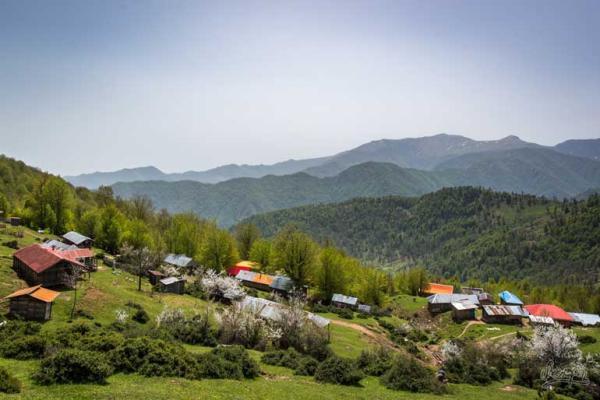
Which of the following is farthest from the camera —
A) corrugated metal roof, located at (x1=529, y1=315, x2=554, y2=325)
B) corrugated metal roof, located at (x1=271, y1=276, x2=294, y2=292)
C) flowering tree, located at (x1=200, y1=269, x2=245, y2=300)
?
corrugated metal roof, located at (x1=271, y1=276, x2=294, y2=292)

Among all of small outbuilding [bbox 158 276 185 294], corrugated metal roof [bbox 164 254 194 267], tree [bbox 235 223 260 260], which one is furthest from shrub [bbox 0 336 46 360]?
tree [bbox 235 223 260 260]

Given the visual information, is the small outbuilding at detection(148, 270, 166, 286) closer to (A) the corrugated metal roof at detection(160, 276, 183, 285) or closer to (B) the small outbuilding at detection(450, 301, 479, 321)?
(A) the corrugated metal roof at detection(160, 276, 183, 285)

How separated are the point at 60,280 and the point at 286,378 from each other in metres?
37.3

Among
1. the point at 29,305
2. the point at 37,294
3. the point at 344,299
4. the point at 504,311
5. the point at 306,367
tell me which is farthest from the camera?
the point at 344,299

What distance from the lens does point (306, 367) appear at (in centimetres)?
4109

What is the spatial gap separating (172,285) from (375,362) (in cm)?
4186

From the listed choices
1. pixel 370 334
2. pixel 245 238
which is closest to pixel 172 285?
pixel 370 334

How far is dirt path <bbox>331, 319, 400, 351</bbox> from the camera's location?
218 ft

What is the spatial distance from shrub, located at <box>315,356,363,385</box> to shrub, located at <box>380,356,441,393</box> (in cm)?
329

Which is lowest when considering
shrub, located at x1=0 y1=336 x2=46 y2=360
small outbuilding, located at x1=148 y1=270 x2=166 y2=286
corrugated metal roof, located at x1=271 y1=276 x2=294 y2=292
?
corrugated metal roof, located at x1=271 y1=276 x2=294 y2=292

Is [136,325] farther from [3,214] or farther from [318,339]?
[3,214]

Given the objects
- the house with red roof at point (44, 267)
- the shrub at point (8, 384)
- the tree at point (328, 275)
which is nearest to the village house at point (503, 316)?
the tree at point (328, 275)

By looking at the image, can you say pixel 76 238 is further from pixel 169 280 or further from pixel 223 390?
pixel 223 390

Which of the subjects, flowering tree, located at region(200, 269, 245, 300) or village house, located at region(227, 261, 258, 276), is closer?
flowering tree, located at region(200, 269, 245, 300)
